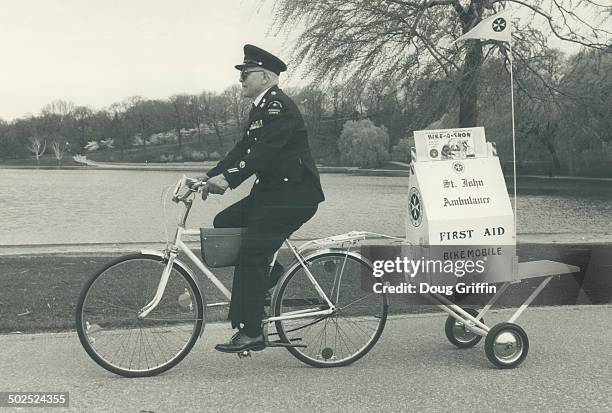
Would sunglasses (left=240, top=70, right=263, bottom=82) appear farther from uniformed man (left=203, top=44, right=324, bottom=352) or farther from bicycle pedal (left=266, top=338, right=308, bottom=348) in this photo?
bicycle pedal (left=266, top=338, right=308, bottom=348)

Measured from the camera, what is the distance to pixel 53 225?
18391 millimetres

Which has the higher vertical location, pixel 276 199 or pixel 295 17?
pixel 295 17

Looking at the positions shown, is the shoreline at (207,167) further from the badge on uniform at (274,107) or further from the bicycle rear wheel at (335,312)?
the badge on uniform at (274,107)

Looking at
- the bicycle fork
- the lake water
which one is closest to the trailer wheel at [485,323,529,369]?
the bicycle fork

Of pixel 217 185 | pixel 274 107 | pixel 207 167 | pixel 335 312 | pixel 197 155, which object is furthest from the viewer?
pixel 197 155

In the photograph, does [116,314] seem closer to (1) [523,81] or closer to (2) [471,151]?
(2) [471,151]

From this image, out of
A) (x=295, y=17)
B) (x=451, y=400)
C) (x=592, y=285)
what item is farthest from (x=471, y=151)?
(x=295, y=17)

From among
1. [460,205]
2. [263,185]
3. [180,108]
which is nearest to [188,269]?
[263,185]

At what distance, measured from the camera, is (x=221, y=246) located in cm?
418

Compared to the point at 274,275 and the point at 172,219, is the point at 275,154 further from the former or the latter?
the point at 172,219

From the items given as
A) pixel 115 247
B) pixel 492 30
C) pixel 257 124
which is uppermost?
pixel 492 30

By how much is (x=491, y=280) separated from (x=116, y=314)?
2429 mm

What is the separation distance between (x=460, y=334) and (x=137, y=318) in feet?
7.36

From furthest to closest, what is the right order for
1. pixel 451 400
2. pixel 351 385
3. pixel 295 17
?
pixel 295 17 → pixel 351 385 → pixel 451 400
